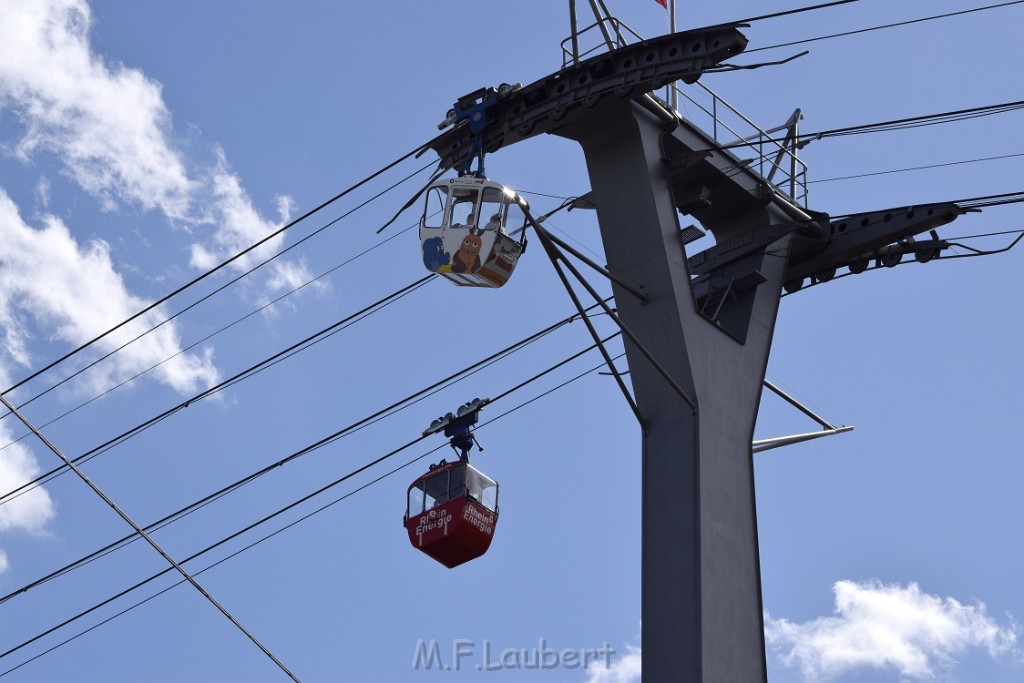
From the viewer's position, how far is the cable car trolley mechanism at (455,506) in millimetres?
28969

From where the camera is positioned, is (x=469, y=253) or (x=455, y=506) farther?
(x=455, y=506)

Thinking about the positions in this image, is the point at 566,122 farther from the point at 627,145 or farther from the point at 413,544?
the point at 413,544

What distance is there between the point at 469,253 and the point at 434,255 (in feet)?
2.01

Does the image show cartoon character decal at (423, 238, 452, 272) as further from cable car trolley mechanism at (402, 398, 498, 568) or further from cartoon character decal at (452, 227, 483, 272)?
cable car trolley mechanism at (402, 398, 498, 568)

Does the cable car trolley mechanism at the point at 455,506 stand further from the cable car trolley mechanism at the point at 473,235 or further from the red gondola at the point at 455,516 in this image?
the cable car trolley mechanism at the point at 473,235

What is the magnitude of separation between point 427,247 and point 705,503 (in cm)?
548

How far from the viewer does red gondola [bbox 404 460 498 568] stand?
28.9 meters

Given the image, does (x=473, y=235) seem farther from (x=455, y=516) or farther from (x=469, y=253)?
(x=455, y=516)

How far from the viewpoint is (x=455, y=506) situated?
2903 cm

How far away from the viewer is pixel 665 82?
78.5 feet

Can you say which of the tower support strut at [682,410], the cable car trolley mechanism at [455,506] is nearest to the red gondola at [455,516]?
the cable car trolley mechanism at [455,506]

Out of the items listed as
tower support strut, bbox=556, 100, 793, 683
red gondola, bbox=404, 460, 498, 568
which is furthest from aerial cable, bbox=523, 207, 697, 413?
red gondola, bbox=404, 460, 498, 568

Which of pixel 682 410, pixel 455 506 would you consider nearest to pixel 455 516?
pixel 455 506

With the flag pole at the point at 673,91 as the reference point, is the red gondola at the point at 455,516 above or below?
below
